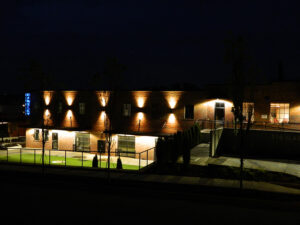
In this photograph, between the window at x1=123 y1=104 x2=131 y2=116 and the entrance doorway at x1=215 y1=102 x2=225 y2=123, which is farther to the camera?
the window at x1=123 y1=104 x2=131 y2=116

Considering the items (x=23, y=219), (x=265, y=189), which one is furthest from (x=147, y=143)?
(x=23, y=219)

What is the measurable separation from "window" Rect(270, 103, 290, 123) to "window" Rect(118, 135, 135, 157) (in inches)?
518

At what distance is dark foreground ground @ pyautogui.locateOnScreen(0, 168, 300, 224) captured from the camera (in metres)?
9.30

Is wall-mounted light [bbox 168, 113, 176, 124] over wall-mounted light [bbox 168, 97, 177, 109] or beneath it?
beneath

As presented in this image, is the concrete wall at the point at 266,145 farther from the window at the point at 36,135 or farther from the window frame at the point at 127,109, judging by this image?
the window at the point at 36,135

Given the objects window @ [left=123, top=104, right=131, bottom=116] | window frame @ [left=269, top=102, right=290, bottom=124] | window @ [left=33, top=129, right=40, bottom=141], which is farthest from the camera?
window @ [left=33, top=129, right=40, bottom=141]

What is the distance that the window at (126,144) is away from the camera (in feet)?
90.6

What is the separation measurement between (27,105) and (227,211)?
29.9 metres

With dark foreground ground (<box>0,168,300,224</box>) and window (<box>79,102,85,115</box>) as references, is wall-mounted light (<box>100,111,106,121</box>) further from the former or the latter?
dark foreground ground (<box>0,168,300,224</box>)

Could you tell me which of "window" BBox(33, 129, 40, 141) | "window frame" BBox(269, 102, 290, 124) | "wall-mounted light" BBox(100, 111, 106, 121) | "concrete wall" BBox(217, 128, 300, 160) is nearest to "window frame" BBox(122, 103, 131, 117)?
"wall-mounted light" BBox(100, 111, 106, 121)

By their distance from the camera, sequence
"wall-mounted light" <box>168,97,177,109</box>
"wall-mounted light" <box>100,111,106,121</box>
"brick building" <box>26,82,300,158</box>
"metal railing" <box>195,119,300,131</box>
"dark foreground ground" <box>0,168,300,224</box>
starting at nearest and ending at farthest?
"dark foreground ground" <box>0,168,300,224</box>, "metal railing" <box>195,119,300,131</box>, "brick building" <box>26,82,300,158</box>, "wall-mounted light" <box>168,97,177,109</box>, "wall-mounted light" <box>100,111,106,121</box>

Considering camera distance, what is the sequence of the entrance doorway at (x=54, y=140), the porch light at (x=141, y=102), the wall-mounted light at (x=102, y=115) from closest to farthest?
1. the porch light at (x=141, y=102)
2. the wall-mounted light at (x=102, y=115)
3. the entrance doorway at (x=54, y=140)

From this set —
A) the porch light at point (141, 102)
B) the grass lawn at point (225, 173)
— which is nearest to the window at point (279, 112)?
the grass lawn at point (225, 173)

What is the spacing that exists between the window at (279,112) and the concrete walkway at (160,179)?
10.5 meters
